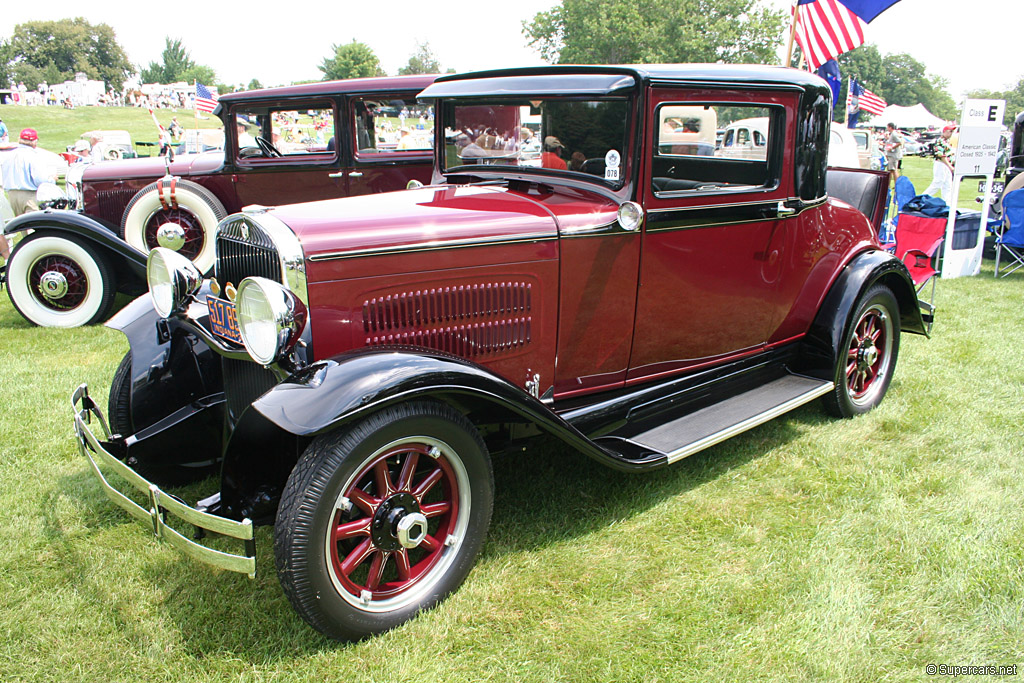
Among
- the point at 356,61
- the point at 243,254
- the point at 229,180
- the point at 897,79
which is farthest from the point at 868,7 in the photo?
the point at 897,79

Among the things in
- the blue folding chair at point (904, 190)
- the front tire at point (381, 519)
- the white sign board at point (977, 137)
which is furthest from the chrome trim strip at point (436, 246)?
the blue folding chair at point (904, 190)

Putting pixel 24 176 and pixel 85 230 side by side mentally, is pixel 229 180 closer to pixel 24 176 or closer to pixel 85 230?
pixel 85 230

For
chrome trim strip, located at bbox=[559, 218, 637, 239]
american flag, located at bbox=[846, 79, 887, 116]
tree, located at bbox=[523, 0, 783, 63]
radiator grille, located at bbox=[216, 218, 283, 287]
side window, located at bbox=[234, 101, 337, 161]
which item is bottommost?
radiator grille, located at bbox=[216, 218, 283, 287]

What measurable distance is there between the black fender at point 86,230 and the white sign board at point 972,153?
873 cm

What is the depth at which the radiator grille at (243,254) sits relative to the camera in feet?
8.33

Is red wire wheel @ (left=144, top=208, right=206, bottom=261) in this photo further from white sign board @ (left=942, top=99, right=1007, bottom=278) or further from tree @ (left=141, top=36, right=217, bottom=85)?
tree @ (left=141, top=36, right=217, bottom=85)

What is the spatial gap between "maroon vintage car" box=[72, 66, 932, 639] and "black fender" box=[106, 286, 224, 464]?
0.01 meters

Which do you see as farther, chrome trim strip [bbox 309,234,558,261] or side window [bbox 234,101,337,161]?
side window [bbox 234,101,337,161]

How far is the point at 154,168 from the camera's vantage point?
733cm

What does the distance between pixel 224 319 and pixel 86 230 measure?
424 centimetres

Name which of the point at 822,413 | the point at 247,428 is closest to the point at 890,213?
the point at 822,413

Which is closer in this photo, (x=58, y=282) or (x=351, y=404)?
(x=351, y=404)

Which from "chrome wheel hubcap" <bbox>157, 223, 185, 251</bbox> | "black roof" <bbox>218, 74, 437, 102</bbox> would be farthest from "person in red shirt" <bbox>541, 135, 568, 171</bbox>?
"chrome wheel hubcap" <bbox>157, 223, 185, 251</bbox>

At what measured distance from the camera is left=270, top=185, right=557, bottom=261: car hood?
2486 millimetres
